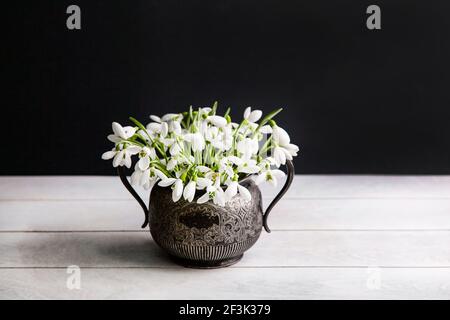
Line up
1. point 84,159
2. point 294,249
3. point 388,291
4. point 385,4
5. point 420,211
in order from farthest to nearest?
point 84,159, point 385,4, point 420,211, point 294,249, point 388,291

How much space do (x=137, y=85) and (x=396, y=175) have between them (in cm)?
84

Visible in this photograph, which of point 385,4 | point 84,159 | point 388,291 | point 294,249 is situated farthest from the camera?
point 84,159

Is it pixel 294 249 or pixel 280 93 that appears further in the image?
pixel 280 93

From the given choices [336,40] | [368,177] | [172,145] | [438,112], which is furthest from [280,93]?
[172,145]

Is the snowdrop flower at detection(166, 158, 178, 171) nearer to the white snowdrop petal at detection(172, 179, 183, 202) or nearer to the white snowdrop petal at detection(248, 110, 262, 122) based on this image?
the white snowdrop petal at detection(172, 179, 183, 202)

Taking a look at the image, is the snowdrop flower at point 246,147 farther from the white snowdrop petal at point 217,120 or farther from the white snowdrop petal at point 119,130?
the white snowdrop petal at point 119,130

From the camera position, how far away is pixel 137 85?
177cm

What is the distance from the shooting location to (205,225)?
3.47 ft

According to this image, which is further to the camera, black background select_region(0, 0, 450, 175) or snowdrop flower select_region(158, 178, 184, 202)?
black background select_region(0, 0, 450, 175)

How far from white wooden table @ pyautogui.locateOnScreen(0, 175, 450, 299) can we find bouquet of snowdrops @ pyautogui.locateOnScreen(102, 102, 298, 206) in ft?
0.56

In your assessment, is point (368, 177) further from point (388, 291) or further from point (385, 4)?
point (388, 291)

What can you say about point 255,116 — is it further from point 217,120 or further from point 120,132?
point 120,132

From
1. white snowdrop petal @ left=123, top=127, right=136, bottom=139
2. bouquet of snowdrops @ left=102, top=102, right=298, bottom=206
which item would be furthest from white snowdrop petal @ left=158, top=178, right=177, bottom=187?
white snowdrop petal @ left=123, top=127, right=136, bottom=139

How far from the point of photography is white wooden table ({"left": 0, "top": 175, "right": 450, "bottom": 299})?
105 cm
